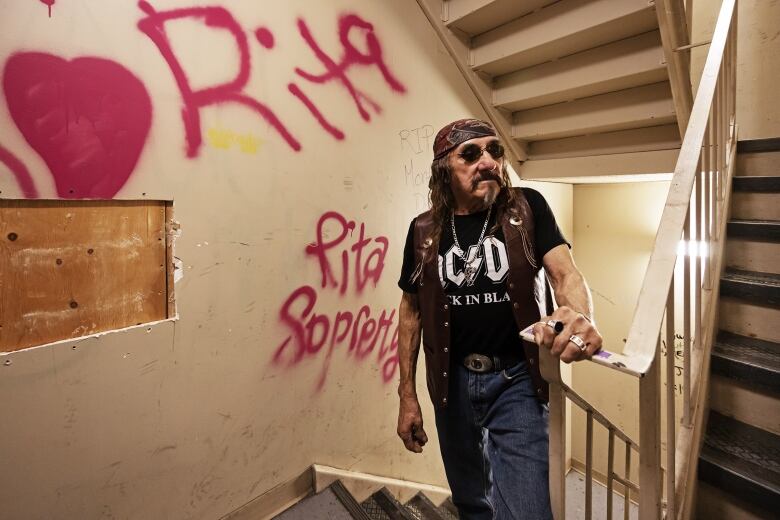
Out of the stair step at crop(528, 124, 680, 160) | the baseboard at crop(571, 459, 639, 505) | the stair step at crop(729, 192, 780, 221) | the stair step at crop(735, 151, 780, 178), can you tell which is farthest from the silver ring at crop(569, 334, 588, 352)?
the baseboard at crop(571, 459, 639, 505)

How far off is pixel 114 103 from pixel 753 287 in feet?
8.43

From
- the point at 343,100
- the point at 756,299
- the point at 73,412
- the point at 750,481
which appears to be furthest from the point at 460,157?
the point at 73,412

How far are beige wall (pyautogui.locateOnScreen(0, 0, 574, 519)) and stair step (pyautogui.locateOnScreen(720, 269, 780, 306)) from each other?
5.46 feet

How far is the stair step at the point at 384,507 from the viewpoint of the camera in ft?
7.65

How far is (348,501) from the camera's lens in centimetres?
218

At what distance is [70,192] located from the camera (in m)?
1.42

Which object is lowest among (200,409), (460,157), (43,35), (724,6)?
(200,409)

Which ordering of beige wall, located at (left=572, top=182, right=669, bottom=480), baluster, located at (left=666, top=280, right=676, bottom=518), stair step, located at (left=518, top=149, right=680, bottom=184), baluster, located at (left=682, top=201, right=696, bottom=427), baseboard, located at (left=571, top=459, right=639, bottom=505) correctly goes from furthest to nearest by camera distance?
baseboard, located at (left=571, top=459, right=639, bottom=505) → beige wall, located at (left=572, top=182, right=669, bottom=480) → stair step, located at (left=518, top=149, right=680, bottom=184) → baluster, located at (left=682, top=201, right=696, bottom=427) → baluster, located at (left=666, top=280, right=676, bottom=518)

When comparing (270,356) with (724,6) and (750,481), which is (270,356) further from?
(724,6)

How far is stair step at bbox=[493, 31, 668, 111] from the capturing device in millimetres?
2334

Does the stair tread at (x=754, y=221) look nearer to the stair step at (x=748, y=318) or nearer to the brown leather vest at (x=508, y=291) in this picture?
the stair step at (x=748, y=318)

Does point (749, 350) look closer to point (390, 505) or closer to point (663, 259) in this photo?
point (663, 259)

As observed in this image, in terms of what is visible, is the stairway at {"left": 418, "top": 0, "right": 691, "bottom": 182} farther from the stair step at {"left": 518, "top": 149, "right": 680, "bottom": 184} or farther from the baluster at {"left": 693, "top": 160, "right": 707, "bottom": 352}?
the baluster at {"left": 693, "top": 160, "right": 707, "bottom": 352}

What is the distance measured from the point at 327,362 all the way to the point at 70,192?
1415 millimetres
